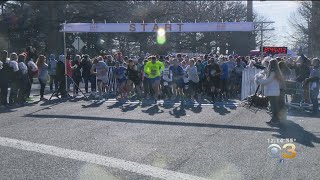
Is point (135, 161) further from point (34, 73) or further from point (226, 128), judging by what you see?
point (34, 73)

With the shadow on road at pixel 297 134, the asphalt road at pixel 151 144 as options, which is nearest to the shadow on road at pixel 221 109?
the asphalt road at pixel 151 144

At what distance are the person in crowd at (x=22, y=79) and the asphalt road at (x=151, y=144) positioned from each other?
121 centimetres

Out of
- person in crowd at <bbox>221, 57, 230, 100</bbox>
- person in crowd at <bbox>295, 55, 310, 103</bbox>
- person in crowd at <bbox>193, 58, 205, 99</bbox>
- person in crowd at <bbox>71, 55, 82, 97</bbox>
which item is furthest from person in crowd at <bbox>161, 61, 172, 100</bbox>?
person in crowd at <bbox>295, 55, 310, 103</bbox>

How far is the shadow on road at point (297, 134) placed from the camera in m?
9.59

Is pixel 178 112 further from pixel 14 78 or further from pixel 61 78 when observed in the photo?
pixel 61 78

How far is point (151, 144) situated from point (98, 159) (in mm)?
1537

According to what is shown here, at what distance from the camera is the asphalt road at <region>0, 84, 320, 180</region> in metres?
7.19

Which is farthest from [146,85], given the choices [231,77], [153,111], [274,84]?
[274,84]

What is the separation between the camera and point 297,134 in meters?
10.4

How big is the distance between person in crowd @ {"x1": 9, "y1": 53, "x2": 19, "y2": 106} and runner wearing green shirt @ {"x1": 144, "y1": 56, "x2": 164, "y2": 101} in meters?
4.57

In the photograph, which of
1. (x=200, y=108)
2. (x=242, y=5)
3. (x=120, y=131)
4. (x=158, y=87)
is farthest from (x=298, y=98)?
(x=242, y=5)

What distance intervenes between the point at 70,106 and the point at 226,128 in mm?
6504

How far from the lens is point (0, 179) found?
22.2 feet

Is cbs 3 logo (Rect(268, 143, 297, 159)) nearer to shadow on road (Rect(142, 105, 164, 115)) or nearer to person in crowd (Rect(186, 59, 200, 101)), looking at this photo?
shadow on road (Rect(142, 105, 164, 115))
